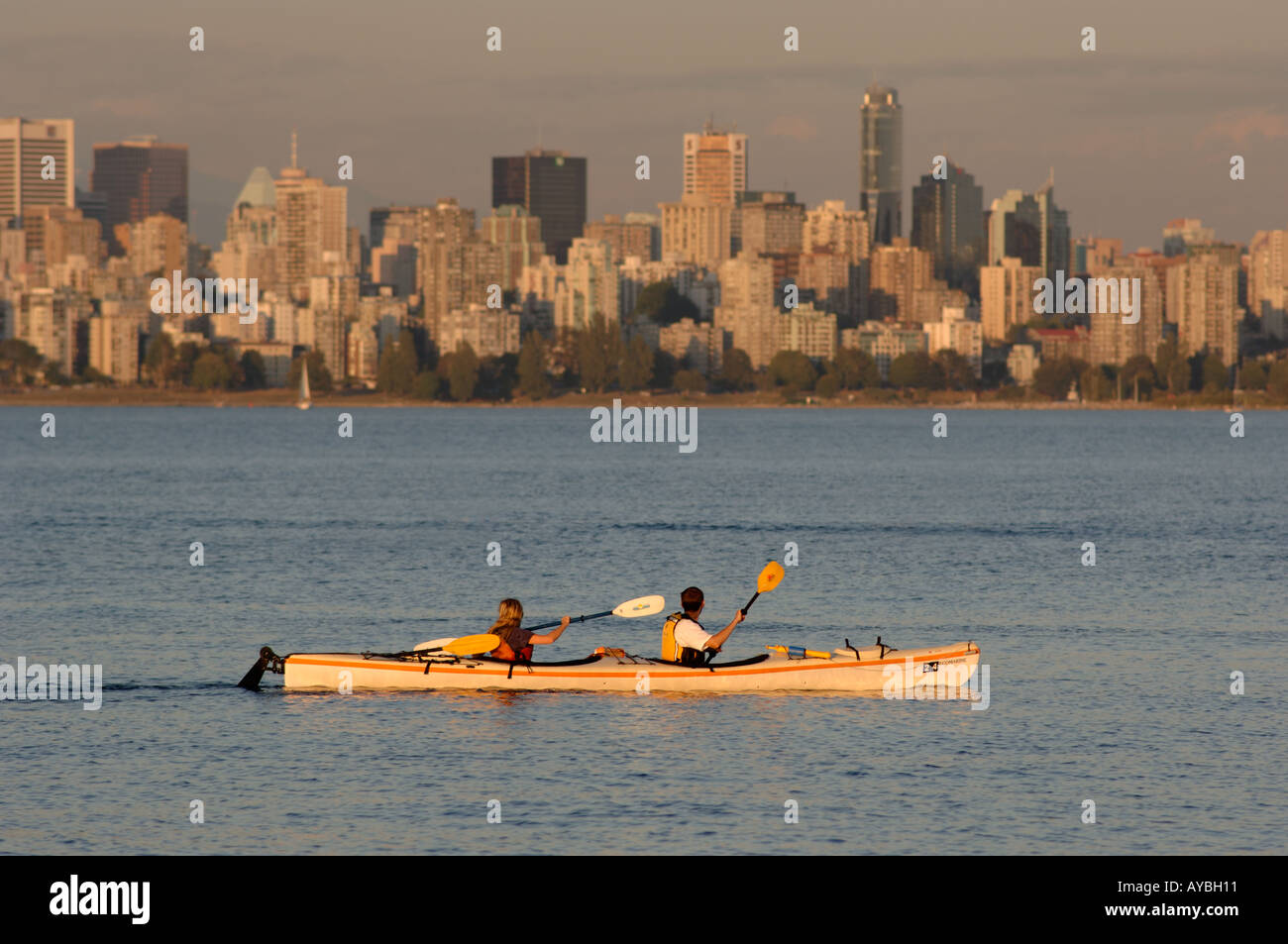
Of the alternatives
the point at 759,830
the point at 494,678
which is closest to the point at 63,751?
the point at 494,678

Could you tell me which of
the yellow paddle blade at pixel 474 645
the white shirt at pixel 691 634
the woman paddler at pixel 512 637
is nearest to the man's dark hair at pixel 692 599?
the white shirt at pixel 691 634

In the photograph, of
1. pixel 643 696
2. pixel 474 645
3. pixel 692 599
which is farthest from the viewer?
pixel 474 645

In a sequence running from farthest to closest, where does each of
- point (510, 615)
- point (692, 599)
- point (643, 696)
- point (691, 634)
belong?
point (643, 696)
point (510, 615)
point (691, 634)
point (692, 599)

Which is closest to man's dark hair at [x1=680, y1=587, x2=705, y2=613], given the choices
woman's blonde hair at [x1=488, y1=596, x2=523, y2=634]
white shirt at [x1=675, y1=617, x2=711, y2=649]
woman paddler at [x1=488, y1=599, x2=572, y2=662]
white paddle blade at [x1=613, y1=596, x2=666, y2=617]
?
white shirt at [x1=675, y1=617, x2=711, y2=649]

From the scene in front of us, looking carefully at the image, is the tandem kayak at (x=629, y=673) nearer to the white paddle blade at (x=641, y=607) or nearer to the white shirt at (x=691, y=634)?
the white shirt at (x=691, y=634)

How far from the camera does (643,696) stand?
2970cm

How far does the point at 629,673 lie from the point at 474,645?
8.62 ft

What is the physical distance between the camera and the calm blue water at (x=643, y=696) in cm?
2198

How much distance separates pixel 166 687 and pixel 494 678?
586 centimetres

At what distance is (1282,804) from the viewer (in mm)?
22828

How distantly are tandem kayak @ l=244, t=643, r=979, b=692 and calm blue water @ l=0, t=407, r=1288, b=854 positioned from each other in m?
0.31

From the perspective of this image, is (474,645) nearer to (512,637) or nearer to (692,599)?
(512,637)

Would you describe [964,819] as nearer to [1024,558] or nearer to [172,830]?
[172,830]

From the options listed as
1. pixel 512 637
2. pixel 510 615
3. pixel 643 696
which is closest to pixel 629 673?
pixel 643 696
